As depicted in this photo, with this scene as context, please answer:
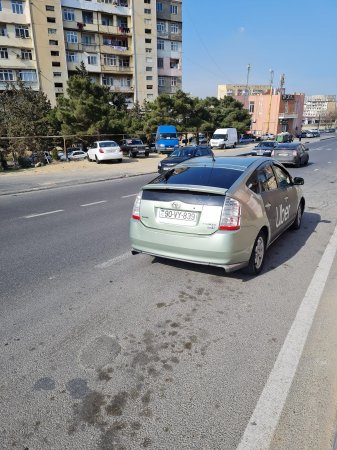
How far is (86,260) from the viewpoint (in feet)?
16.5

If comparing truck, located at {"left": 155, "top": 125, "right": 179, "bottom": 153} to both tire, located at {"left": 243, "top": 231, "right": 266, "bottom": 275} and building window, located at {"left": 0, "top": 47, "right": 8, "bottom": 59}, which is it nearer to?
tire, located at {"left": 243, "top": 231, "right": 266, "bottom": 275}

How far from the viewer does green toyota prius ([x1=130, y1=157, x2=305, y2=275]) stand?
3840 millimetres

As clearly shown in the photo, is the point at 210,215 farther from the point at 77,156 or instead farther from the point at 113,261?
the point at 77,156

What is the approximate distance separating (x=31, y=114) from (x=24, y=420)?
2946 centimetres

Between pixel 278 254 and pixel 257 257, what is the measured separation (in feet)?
3.38

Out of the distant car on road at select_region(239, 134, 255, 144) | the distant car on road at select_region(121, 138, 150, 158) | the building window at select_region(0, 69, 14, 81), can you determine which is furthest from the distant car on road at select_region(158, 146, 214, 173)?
the building window at select_region(0, 69, 14, 81)

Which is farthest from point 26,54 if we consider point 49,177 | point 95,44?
point 49,177

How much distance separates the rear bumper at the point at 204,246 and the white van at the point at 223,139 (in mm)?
35297

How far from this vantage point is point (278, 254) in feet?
17.1

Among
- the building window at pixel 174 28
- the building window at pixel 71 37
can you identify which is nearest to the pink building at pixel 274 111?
the building window at pixel 174 28

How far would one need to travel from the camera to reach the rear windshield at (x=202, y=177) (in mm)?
4156

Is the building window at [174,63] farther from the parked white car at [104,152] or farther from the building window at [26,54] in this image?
the parked white car at [104,152]

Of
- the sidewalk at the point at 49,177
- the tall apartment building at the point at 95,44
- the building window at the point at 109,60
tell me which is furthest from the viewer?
the building window at the point at 109,60

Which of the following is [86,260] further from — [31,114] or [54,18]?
[54,18]
